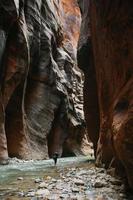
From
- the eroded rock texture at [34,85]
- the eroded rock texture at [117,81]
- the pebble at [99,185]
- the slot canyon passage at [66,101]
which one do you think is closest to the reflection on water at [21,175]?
the slot canyon passage at [66,101]

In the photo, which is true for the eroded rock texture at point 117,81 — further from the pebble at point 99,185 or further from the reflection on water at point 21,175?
the reflection on water at point 21,175

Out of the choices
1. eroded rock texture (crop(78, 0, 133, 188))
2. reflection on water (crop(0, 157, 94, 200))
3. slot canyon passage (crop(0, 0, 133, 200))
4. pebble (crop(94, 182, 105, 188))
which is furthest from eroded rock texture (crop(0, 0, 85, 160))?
pebble (crop(94, 182, 105, 188))

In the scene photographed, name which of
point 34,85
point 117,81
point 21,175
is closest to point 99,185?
point 117,81

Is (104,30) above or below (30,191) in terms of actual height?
above

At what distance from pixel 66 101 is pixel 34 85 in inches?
244

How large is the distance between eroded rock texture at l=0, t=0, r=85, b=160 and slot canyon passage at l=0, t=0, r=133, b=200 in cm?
9

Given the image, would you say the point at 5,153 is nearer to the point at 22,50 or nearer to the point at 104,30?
the point at 22,50

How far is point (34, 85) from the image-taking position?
3195 centimetres

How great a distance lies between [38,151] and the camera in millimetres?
30188

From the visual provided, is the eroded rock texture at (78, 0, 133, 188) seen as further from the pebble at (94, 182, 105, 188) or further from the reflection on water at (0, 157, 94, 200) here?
the reflection on water at (0, 157, 94, 200)

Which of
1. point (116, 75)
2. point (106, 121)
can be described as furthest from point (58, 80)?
point (116, 75)

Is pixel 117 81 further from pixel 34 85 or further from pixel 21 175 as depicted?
pixel 34 85

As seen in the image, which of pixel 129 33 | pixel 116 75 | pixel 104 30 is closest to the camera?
pixel 129 33

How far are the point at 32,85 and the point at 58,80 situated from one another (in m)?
4.38
